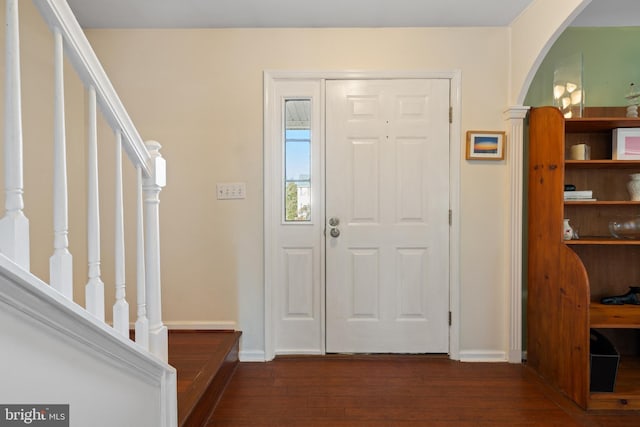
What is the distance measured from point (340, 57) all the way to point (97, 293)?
7.26 ft

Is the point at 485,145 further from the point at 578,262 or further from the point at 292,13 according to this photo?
the point at 292,13

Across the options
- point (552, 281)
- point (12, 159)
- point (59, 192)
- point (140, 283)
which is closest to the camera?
point (12, 159)

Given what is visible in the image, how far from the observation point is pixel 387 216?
274 cm

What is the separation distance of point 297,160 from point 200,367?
149 centimetres

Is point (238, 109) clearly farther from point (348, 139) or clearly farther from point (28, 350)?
point (28, 350)

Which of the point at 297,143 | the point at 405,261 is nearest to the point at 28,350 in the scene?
the point at 297,143

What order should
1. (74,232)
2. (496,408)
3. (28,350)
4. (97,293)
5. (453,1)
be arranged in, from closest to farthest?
(28,350) < (97,293) < (496,408) < (453,1) < (74,232)

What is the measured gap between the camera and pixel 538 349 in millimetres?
2506

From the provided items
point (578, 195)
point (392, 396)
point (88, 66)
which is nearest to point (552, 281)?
point (578, 195)

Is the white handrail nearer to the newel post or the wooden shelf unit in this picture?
the newel post

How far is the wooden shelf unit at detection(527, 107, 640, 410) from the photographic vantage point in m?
2.16

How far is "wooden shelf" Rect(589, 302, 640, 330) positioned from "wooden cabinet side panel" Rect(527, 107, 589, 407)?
0.16 meters

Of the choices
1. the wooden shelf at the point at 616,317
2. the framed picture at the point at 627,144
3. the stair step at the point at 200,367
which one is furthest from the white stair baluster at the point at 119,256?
the framed picture at the point at 627,144

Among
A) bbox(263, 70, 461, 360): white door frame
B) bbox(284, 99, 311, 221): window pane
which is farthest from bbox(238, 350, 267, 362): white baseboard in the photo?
bbox(284, 99, 311, 221): window pane
